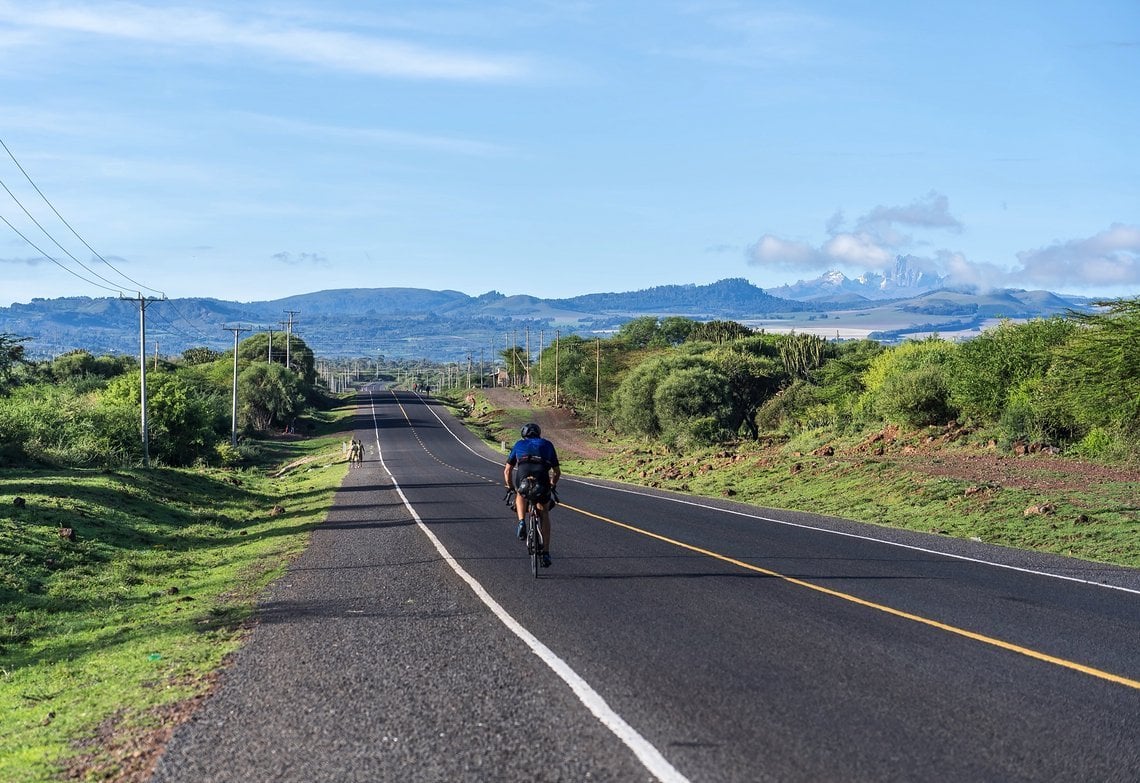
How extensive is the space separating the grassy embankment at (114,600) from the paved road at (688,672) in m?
0.59

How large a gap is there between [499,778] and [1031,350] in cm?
2983

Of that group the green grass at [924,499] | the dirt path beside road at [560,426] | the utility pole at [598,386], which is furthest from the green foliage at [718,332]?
the green grass at [924,499]

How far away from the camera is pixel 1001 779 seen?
240 inches

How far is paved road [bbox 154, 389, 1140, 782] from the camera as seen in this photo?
21.7ft

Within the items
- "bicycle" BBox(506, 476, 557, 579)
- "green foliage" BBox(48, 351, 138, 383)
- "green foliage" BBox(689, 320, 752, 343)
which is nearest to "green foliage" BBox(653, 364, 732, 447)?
"green foliage" BBox(689, 320, 752, 343)

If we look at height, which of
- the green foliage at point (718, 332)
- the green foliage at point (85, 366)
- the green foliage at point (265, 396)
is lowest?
the green foliage at point (265, 396)

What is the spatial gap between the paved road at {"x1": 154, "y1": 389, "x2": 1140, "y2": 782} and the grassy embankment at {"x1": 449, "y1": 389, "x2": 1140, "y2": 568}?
2772 mm

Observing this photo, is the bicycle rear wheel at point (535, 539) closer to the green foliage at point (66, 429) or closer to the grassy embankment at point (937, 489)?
the grassy embankment at point (937, 489)

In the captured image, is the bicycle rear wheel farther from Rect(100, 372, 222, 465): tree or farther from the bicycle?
Rect(100, 372, 222, 465): tree

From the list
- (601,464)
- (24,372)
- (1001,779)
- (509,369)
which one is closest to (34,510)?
(1001,779)

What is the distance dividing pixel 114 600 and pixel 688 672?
10.3m

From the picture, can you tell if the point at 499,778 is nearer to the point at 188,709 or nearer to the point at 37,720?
the point at 188,709

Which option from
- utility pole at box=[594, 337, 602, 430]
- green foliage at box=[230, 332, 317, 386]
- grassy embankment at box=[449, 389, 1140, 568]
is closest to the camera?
grassy embankment at box=[449, 389, 1140, 568]

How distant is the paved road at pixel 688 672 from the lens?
6.61 m
